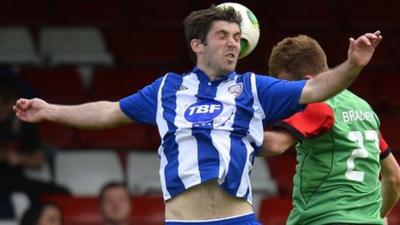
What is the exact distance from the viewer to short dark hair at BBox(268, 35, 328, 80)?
6.36m

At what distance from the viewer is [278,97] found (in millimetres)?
6090

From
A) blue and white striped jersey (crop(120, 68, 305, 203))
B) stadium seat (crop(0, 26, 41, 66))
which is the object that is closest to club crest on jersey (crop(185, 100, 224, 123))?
blue and white striped jersey (crop(120, 68, 305, 203))

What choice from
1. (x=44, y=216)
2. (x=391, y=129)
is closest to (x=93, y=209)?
(x=44, y=216)

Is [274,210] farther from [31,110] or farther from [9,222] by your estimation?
[31,110]

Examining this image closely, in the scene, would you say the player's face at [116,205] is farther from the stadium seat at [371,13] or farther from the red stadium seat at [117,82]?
the stadium seat at [371,13]

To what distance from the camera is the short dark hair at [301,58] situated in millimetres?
6359

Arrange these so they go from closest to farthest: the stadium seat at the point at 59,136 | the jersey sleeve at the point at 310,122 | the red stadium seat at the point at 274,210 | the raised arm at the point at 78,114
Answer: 1. the jersey sleeve at the point at 310,122
2. the raised arm at the point at 78,114
3. the red stadium seat at the point at 274,210
4. the stadium seat at the point at 59,136

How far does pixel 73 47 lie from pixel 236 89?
6.37 metres

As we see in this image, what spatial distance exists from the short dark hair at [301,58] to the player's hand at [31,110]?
1076 millimetres

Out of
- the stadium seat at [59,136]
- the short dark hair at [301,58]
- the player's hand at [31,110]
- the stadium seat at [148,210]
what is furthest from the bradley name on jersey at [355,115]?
the stadium seat at [59,136]

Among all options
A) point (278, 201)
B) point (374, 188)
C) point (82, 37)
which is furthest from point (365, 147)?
point (82, 37)

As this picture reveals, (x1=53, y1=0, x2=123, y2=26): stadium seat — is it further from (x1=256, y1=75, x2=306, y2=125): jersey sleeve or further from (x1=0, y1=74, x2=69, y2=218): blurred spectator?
(x1=256, y1=75, x2=306, y2=125): jersey sleeve

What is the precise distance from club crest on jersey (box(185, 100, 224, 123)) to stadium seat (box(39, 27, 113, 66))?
20.2 feet

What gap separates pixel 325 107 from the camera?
6.21 meters
